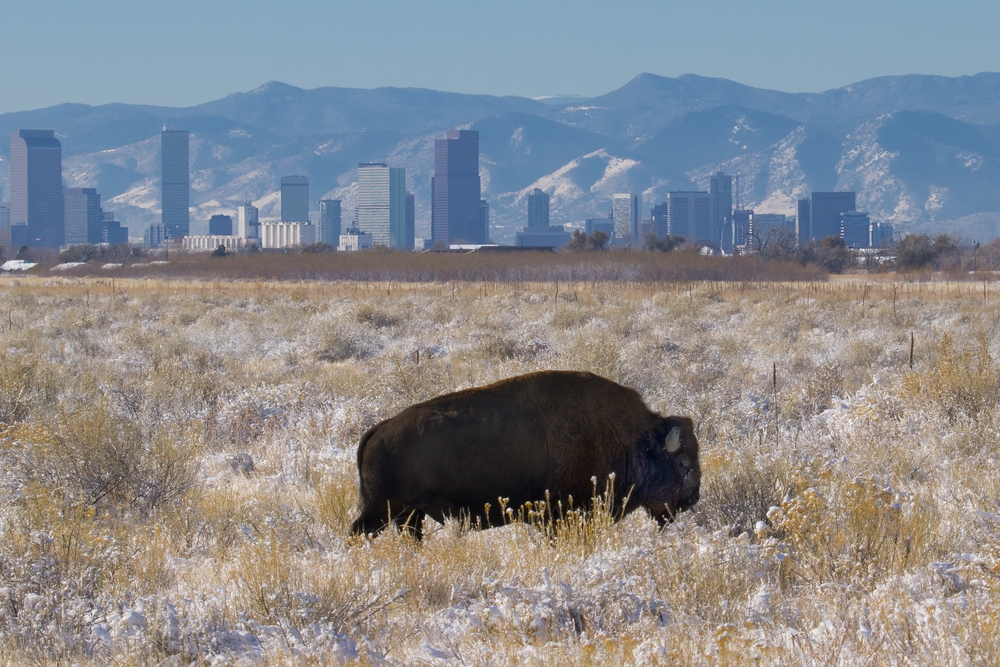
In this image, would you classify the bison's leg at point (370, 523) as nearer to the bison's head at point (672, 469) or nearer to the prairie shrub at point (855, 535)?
the bison's head at point (672, 469)

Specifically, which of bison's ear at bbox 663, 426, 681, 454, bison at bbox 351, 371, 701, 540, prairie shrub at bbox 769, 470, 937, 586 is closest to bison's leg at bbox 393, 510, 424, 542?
bison at bbox 351, 371, 701, 540

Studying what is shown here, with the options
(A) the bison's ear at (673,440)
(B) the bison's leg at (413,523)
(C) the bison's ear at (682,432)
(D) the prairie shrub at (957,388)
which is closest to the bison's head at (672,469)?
(C) the bison's ear at (682,432)

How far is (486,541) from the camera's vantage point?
4.63 metres

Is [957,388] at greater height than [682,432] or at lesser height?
lesser

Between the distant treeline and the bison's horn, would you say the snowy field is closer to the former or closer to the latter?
the bison's horn

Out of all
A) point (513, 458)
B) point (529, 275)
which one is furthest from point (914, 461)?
point (529, 275)

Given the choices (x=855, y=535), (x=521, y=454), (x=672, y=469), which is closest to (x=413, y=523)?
(x=521, y=454)

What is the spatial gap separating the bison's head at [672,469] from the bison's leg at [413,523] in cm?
122

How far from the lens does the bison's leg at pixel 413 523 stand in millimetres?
4287

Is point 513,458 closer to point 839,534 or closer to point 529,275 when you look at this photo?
point 839,534

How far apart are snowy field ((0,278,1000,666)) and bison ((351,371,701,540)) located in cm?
21

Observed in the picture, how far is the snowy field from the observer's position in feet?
11.1

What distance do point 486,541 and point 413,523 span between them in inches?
18.1

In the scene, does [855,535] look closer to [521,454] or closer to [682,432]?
[682,432]
